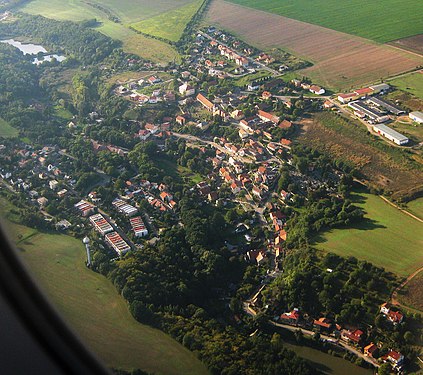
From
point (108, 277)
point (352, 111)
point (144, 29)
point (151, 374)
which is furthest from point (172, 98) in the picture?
point (151, 374)

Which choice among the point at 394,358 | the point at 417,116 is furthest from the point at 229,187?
Result: the point at 394,358

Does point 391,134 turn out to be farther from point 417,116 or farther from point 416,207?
point 416,207

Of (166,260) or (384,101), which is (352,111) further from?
(166,260)

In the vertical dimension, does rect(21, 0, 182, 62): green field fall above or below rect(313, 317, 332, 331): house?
above

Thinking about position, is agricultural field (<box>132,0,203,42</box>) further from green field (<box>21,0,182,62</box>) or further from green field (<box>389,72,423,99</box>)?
green field (<box>389,72,423,99</box>)

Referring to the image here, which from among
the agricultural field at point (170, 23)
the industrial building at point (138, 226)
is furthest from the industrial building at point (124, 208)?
the agricultural field at point (170, 23)

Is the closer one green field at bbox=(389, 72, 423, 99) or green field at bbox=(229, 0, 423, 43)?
green field at bbox=(389, 72, 423, 99)

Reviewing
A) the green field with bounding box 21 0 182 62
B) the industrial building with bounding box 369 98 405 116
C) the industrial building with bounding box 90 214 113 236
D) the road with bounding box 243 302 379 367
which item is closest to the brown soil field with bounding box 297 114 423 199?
the industrial building with bounding box 369 98 405 116
